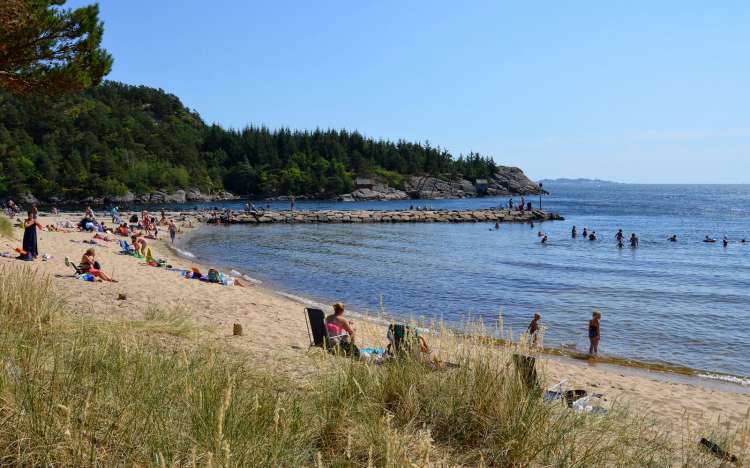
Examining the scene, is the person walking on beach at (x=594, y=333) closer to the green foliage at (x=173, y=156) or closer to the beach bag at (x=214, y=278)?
the beach bag at (x=214, y=278)

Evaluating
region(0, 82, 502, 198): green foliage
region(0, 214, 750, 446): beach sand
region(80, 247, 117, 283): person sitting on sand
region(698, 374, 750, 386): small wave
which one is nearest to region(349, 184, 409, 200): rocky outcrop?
region(0, 82, 502, 198): green foliage

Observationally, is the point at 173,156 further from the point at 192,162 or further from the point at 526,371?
the point at 526,371

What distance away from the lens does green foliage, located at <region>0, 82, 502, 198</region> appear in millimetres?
75438

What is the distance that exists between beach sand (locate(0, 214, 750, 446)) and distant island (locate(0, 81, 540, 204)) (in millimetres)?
60784

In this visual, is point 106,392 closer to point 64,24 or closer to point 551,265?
point 64,24

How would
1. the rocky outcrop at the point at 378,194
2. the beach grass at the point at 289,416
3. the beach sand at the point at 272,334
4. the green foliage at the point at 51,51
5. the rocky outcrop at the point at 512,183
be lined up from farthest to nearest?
the rocky outcrop at the point at 512,183 → the rocky outcrop at the point at 378,194 → the green foliage at the point at 51,51 → the beach sand at the point at 272,334 → the beach grass at the point at 289,416

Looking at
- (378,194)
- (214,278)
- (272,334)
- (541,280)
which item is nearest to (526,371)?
(272,334)

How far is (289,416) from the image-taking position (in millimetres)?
3260

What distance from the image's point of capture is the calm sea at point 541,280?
13.3 metres

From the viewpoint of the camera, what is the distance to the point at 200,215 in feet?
167

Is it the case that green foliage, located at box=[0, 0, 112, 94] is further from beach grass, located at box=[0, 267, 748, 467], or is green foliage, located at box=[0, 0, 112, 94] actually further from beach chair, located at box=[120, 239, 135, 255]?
beach chair, located at box=[120, 239, 135, 255]

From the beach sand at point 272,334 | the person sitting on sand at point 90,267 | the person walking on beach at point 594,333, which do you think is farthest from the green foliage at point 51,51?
the person walking on beach at point 594,333

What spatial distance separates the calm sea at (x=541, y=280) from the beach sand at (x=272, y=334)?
197cm

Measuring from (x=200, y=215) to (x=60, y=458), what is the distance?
50.5 m
